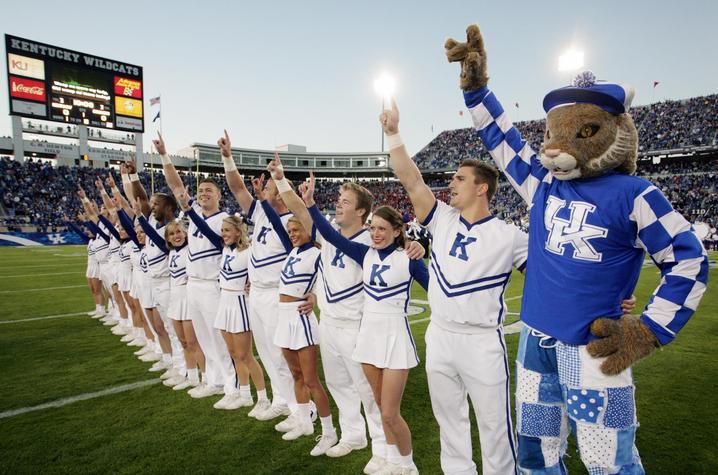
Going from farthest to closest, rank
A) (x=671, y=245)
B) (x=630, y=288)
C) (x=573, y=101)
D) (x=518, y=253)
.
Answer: (x=518, y=253) → (x=573, y=101) → (x=630, y=288) → (x=671, y=245)

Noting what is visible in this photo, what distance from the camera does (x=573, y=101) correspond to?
6.77 ft

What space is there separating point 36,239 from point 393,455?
1223 inches

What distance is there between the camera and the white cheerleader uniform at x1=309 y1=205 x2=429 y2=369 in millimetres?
2965

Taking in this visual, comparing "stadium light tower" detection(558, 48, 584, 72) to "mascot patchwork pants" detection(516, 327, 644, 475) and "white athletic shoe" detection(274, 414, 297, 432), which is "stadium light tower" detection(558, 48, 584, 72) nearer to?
"mascot patchwork pants" detection(516, 327, 644, 475)

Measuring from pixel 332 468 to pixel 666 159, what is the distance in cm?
4397

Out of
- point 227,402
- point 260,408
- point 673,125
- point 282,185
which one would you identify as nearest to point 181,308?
point 227,402

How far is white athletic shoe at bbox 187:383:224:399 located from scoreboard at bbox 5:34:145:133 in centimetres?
2902

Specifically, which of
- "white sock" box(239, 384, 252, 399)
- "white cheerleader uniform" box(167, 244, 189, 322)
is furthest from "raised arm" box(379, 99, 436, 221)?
"white cheerleader uniform" box(167, 244, 189, 322)

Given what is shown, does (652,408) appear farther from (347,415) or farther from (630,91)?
(630,91)

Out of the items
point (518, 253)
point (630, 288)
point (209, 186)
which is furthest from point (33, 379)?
point (630, 288)

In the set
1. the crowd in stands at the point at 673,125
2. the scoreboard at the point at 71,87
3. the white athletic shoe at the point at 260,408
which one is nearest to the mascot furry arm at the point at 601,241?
the white athletic shoe at the point at 260,408

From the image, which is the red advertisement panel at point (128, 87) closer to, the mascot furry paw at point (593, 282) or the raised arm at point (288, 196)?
the raised arm at point (288, 196)

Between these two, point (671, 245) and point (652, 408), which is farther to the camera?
point (652, 408)

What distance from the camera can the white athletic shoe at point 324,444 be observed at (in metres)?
3.50
